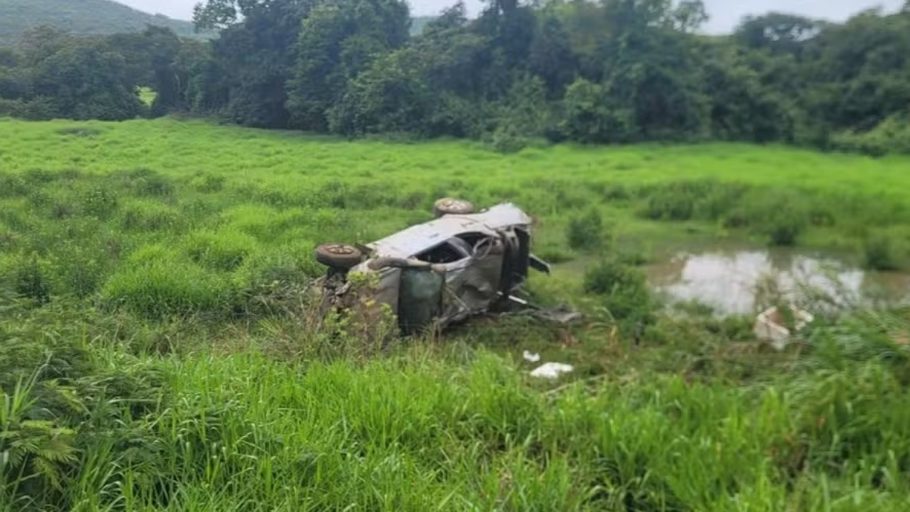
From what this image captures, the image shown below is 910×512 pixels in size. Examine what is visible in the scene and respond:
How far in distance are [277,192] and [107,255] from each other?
4.00ft

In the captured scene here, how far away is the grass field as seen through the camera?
206 centimetres

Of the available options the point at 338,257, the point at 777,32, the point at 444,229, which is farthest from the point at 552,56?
the point at 338,257

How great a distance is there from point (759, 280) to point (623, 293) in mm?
944

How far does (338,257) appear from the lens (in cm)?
423

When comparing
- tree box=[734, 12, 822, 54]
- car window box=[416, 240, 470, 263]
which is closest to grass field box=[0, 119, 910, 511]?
tree box=[734, 12, 822, 54]

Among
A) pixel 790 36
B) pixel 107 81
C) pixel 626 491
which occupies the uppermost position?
pixel 790 36

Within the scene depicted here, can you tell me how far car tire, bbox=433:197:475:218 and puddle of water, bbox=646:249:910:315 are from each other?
1557 millimetres

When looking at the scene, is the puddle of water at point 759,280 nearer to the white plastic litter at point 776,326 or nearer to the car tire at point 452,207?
the white plastic litter at point 776,326

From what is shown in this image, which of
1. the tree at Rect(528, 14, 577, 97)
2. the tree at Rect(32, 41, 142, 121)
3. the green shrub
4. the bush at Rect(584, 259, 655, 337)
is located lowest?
the bush at Rect(584, 259, 655, 337)

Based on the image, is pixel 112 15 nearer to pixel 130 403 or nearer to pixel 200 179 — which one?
pixel 200 179


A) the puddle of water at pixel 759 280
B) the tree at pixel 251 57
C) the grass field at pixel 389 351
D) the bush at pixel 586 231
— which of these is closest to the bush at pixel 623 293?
the grass field at pixel 389 351

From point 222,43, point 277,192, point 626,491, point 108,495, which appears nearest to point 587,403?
point 626,491

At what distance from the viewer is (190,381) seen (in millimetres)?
2453

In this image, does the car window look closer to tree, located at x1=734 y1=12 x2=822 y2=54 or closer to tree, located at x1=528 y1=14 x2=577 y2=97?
tree, located at x1=528 y1=14 x2=577 y2=97
